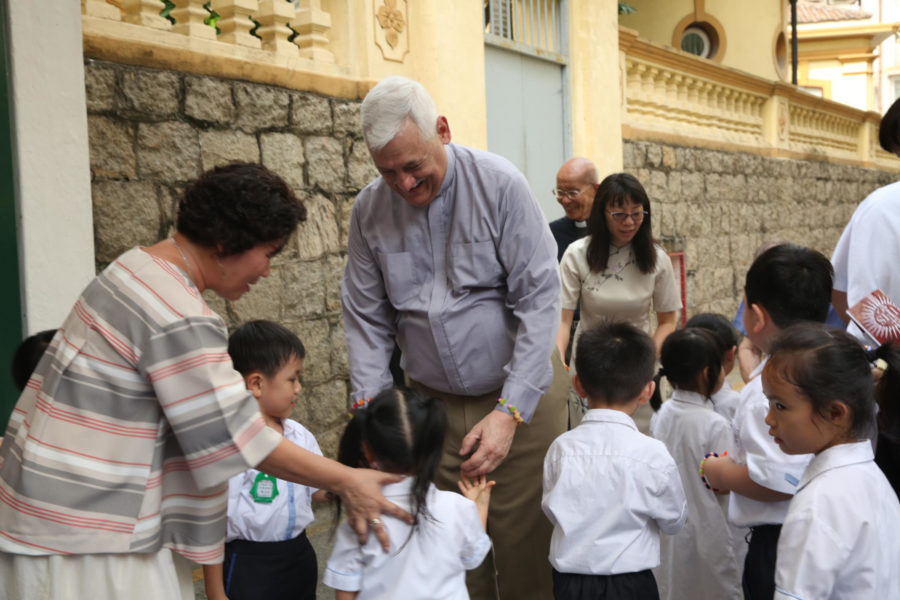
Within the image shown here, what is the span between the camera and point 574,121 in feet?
23.6

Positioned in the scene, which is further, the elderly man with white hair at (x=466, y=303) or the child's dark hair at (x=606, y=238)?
the child's dark hair at (x=606, y=238)

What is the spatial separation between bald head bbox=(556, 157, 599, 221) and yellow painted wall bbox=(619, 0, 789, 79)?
9.96 metres

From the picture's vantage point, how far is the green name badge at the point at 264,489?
2.47 meters

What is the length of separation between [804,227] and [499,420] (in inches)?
437

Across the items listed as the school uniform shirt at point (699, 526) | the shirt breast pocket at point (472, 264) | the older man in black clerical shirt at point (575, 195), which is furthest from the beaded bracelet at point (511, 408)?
the older man in black clerical shirt at point (575, 195)

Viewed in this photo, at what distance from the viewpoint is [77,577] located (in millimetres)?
1717

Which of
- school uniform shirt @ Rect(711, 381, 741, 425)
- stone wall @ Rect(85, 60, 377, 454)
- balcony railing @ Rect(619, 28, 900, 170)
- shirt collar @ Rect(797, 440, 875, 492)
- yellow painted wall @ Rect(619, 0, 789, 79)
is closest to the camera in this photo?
shirt collar @ Rect(797, 440, 875, 492)

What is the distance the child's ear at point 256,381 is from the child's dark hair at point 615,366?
3.09ft

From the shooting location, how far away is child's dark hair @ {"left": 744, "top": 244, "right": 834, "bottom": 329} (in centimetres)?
250

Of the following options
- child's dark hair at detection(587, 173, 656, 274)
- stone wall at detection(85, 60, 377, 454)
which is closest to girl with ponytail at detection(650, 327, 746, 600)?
child's dark hair at detection(587, 173, 656, 274)

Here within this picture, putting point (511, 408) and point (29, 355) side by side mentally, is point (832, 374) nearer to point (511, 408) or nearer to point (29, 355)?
point (511, 408)

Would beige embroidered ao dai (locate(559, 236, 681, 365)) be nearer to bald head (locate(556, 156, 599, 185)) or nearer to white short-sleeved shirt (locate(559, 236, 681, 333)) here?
white short-sleeved shirt (locate(559, 236, 681, 333))

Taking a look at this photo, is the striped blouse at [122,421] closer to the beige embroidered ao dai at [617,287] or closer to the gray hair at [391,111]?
the gray hair at [391,111]

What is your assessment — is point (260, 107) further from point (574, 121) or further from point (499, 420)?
point (574, 121)
